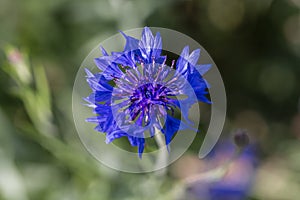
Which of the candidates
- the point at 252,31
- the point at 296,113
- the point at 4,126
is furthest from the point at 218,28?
the point at 4,126

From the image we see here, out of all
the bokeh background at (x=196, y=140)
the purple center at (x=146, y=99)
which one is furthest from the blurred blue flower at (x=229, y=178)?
the purple center at (x=146, y=99)

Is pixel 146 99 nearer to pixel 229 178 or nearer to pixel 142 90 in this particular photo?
pixel 142 90

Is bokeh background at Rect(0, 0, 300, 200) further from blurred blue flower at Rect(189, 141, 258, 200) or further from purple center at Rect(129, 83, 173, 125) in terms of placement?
purple center at Rect(129, 83, 173, 125)

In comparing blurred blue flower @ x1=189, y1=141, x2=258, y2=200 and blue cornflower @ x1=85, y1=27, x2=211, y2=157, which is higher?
blurred blue flower @ x1=189, y1=141, x2=258, y2=200

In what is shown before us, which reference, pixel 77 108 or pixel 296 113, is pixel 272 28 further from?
pixel 77 108

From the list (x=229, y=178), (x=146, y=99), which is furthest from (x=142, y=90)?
(x=229, y=178)

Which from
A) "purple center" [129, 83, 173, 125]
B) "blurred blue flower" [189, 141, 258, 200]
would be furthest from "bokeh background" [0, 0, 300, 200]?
"purple center" [129, 83, 173, 125]
